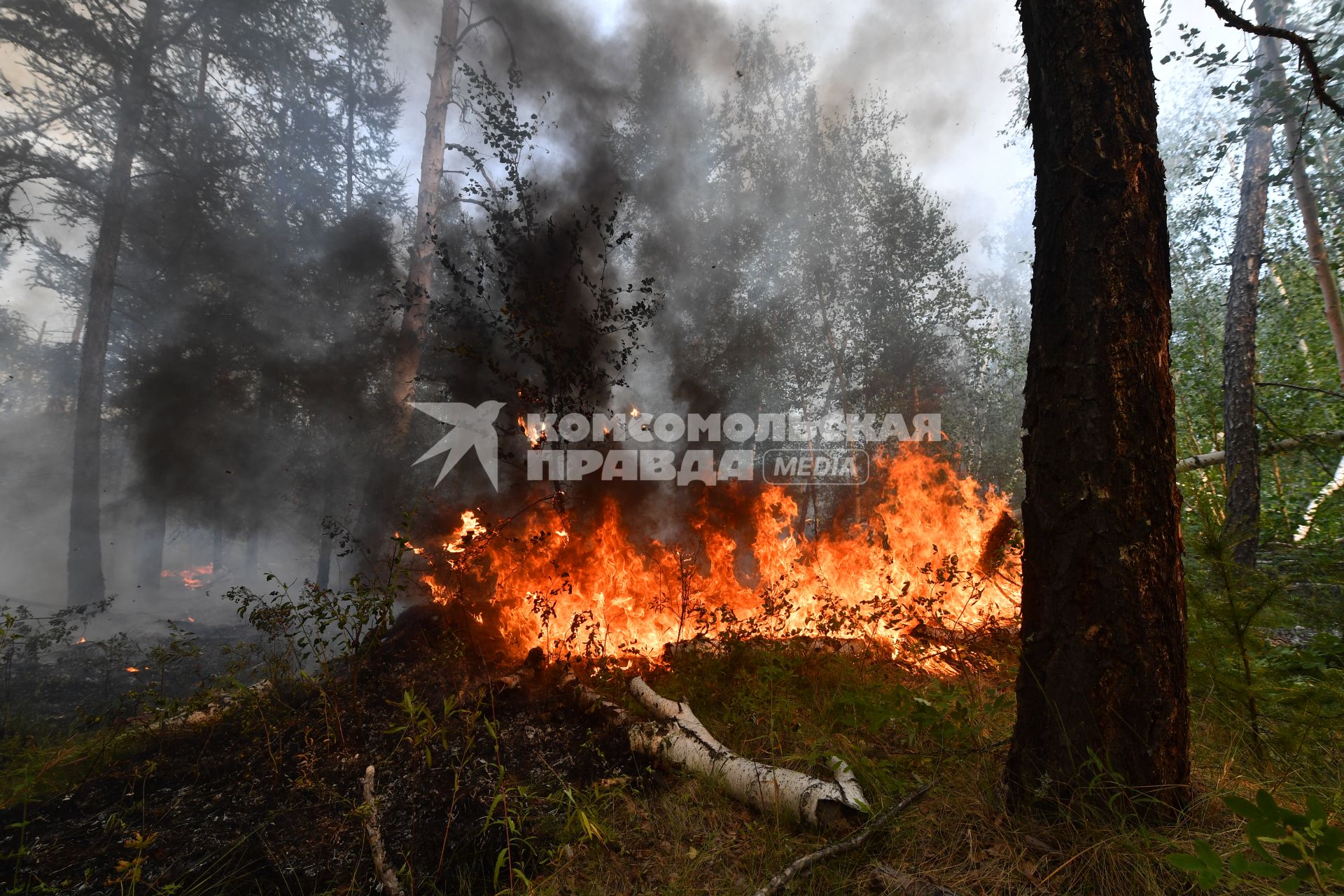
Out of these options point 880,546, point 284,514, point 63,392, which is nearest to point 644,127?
point 880,546

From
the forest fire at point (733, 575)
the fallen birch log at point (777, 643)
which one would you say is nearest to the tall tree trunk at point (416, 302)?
the forest fire at point (733, 575)

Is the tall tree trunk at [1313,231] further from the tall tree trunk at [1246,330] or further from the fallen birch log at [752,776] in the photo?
the fallen birch log at [752,776]

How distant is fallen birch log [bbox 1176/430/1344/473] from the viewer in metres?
6.35

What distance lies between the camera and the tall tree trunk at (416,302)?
36.8 ft

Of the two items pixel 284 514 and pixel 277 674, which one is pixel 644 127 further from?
pixel 284 514

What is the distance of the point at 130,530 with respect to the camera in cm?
2394

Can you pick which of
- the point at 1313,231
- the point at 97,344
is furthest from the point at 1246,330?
the point at 97,344

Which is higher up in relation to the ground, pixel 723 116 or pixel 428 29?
pixel 723 116

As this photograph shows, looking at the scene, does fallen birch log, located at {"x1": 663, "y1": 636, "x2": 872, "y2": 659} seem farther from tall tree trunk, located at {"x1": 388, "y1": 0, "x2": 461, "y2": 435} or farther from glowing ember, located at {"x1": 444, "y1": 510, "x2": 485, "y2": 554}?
tall tree trunk, located at {"x1": 388, "y1": 0, "x2": 461, "y2": 435}

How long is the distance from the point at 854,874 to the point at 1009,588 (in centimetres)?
631

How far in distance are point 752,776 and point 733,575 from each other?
12.8 ft

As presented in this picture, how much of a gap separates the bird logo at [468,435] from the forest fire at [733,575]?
3513mm

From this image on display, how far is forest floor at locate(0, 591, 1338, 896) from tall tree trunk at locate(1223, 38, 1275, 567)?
14.4 ft

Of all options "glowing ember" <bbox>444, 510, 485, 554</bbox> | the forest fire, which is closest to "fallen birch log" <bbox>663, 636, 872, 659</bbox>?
the forest fire
